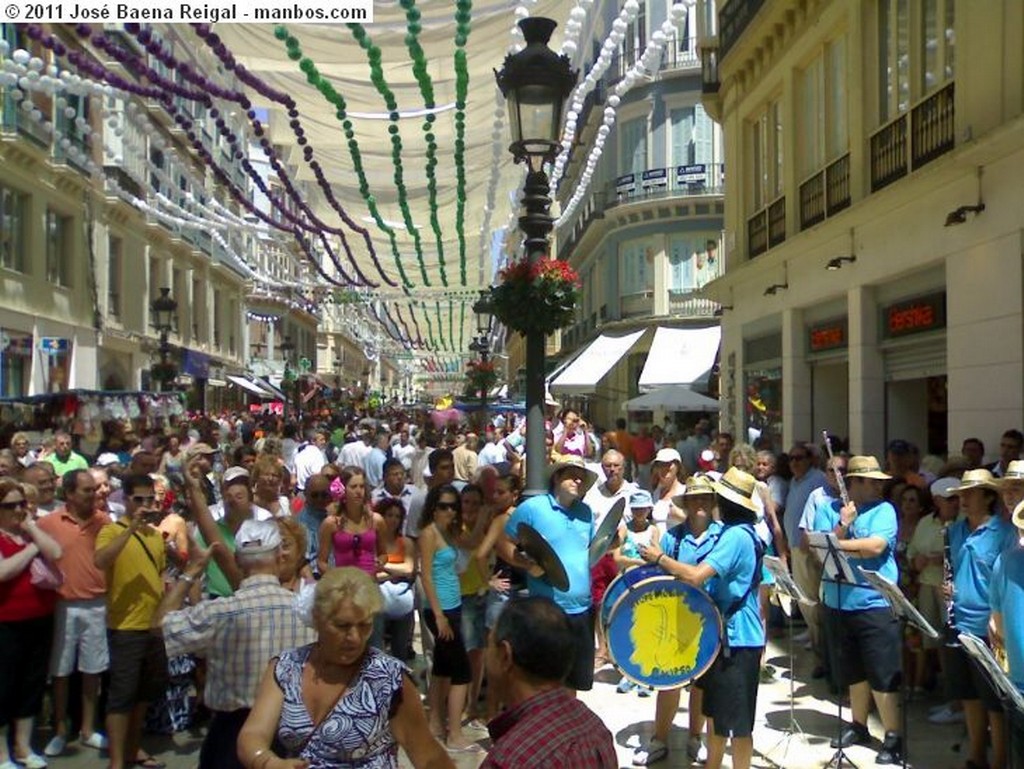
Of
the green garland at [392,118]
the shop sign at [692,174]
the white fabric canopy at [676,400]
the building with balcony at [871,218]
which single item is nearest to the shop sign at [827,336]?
the building with balcony at [871,218]

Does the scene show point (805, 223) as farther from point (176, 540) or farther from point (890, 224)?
point (176, 540)

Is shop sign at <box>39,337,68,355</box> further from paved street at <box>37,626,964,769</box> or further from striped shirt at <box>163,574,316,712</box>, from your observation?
striped shirt at <box>163,574,316,712</box>

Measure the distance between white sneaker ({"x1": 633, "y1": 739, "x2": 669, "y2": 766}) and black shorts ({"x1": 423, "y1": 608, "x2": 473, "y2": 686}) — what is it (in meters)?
1.17

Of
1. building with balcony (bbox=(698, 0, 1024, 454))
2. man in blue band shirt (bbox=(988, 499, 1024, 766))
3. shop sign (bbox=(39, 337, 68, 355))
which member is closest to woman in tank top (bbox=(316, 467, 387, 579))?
man in blue band shirt (bbox=(988, 499, 1024, 766))

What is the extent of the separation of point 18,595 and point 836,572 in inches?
190

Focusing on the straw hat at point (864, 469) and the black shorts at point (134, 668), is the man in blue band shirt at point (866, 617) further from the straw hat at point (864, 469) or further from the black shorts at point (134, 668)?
the black shorts at point (134, 668)

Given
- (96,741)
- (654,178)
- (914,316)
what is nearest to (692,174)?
(654,178)

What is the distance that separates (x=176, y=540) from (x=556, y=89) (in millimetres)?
3974

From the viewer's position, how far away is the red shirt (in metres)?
6.61

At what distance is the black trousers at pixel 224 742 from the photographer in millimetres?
4457

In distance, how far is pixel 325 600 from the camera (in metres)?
3.64

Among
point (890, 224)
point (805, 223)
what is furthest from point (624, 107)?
point (890, 224)

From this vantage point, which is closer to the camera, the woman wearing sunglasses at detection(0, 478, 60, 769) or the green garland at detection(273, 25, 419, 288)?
the woman wearing sunglasses at detection(0, 478, 60, 769)

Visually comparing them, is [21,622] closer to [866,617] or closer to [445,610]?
[445,610]
